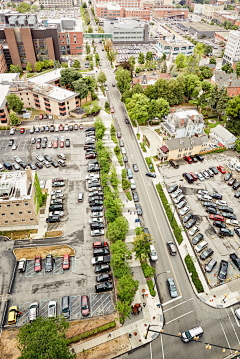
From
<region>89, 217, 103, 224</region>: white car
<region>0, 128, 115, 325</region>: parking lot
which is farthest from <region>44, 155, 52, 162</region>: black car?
<region>89, 217, 103, 224</region>: white car

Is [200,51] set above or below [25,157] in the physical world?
above

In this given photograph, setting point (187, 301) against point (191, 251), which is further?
point (191, 251)

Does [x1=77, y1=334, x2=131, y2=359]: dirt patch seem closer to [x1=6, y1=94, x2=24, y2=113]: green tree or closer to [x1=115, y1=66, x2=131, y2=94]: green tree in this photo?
[x1=6, y1=94, x2=24, y2=113]: green tree

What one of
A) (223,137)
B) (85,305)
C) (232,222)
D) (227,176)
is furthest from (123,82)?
(85,305)


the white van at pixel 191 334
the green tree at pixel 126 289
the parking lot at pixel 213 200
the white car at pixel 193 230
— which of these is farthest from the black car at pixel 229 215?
the green tree at pixel 126 289

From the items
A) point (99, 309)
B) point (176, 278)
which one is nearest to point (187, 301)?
point (176, 278)

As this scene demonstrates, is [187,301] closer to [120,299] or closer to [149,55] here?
[120,299]

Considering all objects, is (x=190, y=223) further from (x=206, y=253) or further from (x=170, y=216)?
(x=206, y=253)
